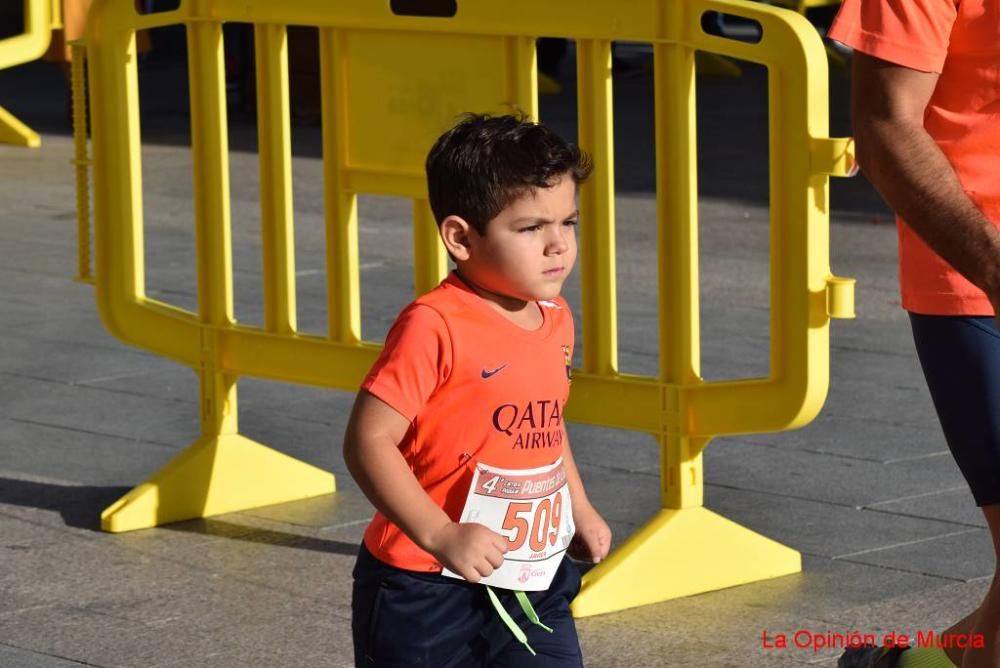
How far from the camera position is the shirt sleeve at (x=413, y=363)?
320 cm

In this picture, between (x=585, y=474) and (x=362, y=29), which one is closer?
(x=362, y=29)

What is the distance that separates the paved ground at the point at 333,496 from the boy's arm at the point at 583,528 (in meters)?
1.15

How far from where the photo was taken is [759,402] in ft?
16.1

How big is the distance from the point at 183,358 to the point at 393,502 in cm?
302

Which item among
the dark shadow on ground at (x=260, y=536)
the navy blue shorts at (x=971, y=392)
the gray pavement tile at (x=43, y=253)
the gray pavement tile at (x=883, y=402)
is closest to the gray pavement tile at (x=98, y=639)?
the dark shadow on ground at (x=260, y=536)

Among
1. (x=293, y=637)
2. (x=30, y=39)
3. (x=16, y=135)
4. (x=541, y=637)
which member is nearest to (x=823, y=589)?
(x=293, y=637)

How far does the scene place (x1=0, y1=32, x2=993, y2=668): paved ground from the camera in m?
4.80

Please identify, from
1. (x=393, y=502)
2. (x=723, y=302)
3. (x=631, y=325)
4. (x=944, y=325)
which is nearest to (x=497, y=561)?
(x=393, y=502)

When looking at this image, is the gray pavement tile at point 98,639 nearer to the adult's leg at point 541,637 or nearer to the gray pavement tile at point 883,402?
the adult's leg at point 541,637

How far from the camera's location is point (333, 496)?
20.0 feet

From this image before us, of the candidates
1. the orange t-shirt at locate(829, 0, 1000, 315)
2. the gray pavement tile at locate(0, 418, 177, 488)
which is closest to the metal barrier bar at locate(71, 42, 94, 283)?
the gray pavement tile at locate(0, 418, 177, 488)

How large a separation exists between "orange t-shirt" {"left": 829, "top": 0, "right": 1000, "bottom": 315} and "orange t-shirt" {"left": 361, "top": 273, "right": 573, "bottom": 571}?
705mm

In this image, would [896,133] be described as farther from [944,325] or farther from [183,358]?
[183,358]

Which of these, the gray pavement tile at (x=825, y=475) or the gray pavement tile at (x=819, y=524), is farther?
the gray pavement tile at (x=825, y=475)
